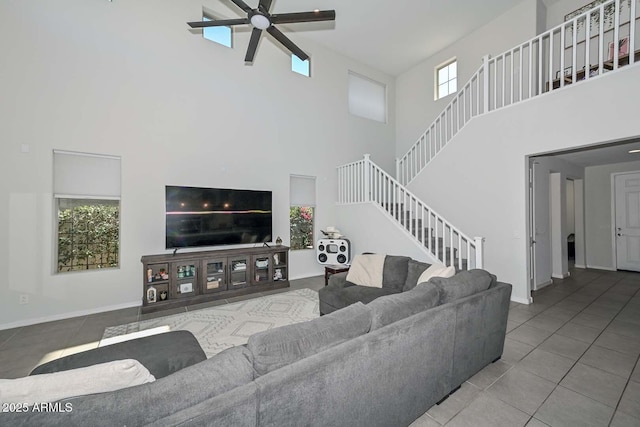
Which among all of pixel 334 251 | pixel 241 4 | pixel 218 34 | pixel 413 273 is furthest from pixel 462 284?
pixel 218 34

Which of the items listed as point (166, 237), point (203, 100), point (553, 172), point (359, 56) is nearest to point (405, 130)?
point (359, 56)

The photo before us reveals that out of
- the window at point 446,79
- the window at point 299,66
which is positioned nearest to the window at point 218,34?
the window at point 299,66

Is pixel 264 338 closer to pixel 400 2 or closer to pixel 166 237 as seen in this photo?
pixel 166 237

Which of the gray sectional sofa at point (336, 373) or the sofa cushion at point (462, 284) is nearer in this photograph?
the gray sectional sofa at point (336, 373)

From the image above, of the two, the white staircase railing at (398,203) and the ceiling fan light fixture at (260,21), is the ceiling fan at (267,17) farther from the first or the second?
the white staircase railing at (398,203)

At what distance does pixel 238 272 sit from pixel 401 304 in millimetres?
3530

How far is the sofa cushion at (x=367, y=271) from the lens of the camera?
11.9 ft

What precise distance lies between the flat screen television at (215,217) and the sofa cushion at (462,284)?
358 cm

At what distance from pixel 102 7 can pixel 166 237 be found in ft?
11.6

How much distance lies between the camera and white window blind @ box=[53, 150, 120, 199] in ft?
12.5

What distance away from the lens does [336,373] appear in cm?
140

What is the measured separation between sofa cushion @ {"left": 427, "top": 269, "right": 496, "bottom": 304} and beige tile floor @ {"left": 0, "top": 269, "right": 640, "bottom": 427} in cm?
78

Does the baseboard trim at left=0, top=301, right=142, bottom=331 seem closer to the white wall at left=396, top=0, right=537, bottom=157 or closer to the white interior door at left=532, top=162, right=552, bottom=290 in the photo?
the white interior door at left=532, top=162, right=552, bottom=290

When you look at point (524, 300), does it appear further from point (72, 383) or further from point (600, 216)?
point (72, 383)
